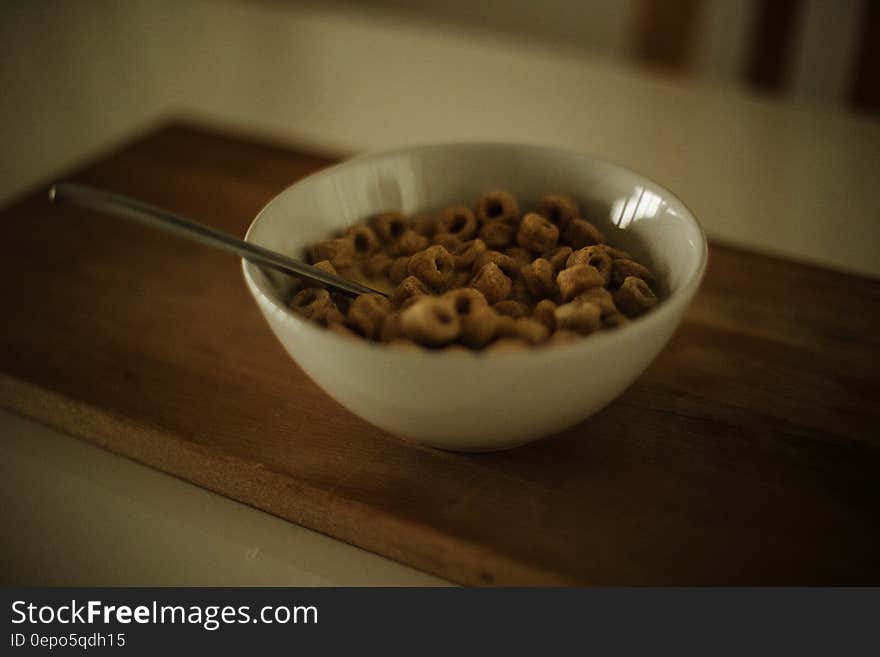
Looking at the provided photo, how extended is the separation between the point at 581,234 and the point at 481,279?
9cm

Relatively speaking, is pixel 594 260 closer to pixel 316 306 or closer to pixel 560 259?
pixel 560 259

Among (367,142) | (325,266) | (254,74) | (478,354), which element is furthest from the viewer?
(254,74)

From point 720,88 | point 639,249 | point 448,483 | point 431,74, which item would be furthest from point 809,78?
point 448,483

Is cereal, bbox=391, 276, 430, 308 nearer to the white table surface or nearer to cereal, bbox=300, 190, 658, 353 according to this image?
cereal, bbox=300, 190, 658, 353

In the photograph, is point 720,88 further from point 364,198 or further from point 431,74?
point 364,198

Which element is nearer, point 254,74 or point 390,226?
point 390,226

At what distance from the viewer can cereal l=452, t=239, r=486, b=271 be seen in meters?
0.60

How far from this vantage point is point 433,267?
0.58 m

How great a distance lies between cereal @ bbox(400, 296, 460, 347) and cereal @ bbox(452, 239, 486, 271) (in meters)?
0.10

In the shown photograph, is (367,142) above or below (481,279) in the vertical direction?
below

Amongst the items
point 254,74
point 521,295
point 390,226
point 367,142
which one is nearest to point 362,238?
point 390,226

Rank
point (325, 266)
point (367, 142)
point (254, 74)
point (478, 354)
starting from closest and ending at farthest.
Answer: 1. point (478, 354)
2. point (325, 266)
3. point (367, 142)
4. point (254, 74)

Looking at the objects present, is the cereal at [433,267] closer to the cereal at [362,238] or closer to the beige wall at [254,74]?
the cereal at [362,238]

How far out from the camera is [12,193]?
1.09 meters
